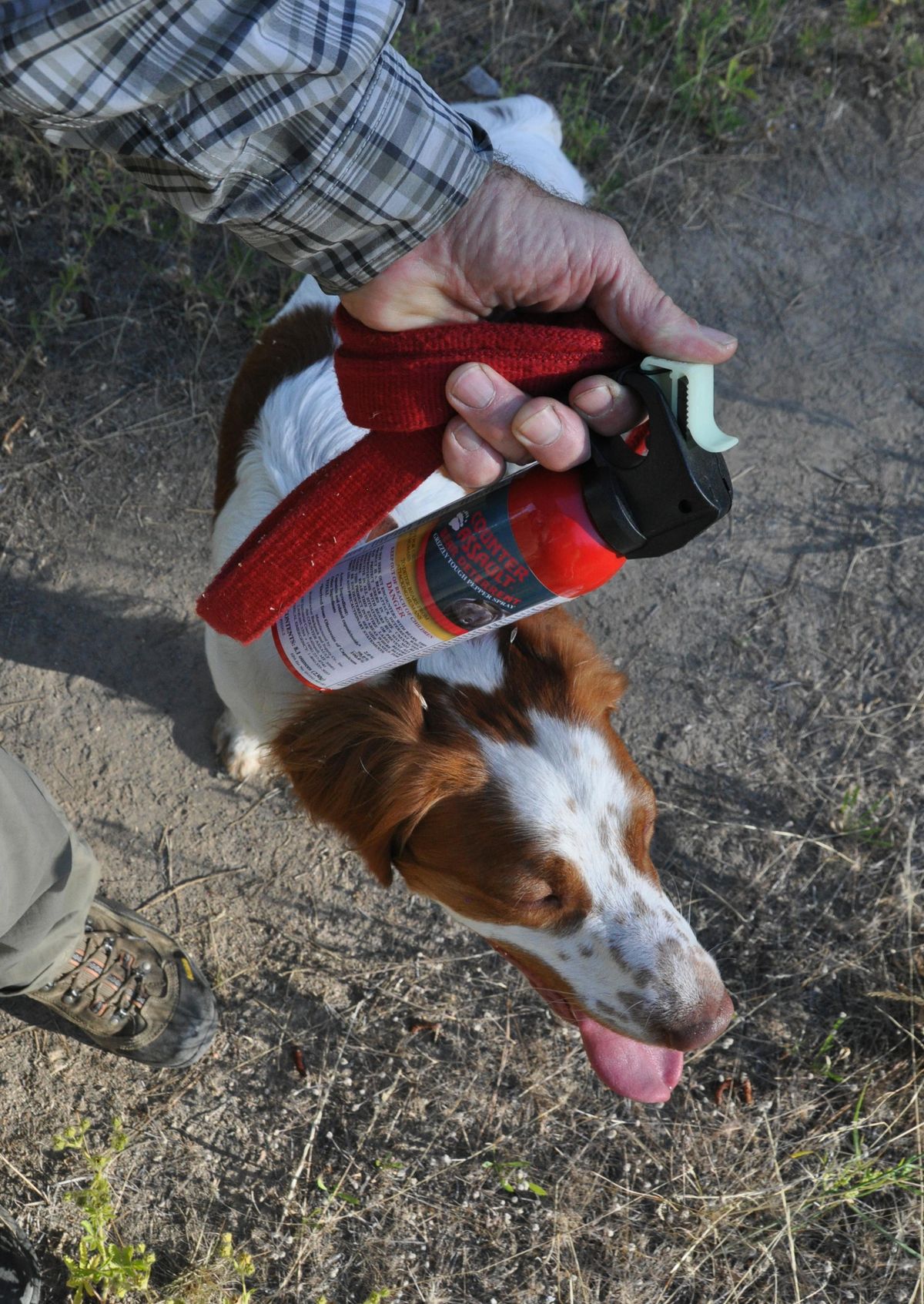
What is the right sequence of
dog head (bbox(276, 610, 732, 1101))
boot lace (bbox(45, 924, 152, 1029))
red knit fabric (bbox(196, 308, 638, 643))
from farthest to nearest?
1. boot lace (bbox(45, 924, 152, 1029))
2. dog head (bbox(276, 610, 732, 1101))
3. red knit fabric (bbox(196, 308, 638, 643))

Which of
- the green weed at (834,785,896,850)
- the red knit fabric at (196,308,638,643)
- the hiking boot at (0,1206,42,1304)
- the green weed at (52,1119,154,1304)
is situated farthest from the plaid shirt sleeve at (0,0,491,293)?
the hiking boot at (0,1206,42,1304)

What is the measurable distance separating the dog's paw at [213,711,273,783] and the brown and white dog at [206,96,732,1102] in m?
0.70

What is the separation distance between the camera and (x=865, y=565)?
10.3ft

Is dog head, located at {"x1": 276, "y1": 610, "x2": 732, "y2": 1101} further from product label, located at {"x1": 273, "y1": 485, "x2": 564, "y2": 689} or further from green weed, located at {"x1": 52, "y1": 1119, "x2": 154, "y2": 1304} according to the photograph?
green weed, located at {"x1": 52, "y1": 1119, "x2": 154, "y2": 1304}

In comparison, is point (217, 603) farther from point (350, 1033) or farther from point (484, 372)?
point (350, 1033)

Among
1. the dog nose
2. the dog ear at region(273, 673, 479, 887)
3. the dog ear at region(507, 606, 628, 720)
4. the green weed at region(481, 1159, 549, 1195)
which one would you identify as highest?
the dog ear at region(507, 606, 628, 720)

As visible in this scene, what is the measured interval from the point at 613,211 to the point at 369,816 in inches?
94.4

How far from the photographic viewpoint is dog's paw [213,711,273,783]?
9.09ft

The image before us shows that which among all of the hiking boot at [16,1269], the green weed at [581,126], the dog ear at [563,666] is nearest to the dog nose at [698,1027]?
the dog ear at [563,666]

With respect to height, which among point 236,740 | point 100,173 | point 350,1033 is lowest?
point 350,1033

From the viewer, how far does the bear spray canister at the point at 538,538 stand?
1316 millimetres

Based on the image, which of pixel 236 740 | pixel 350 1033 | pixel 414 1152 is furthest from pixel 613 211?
pixel 414 1152

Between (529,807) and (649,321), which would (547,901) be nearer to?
(529,807)

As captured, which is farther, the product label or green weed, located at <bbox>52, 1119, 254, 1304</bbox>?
green weed, located at <bbox>52, 1119, 254, 1304</bbox>
